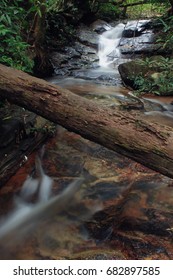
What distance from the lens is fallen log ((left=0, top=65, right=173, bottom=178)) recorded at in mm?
2592

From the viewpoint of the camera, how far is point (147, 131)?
268 centimetres

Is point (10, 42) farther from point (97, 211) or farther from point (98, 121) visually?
point (97, 211)

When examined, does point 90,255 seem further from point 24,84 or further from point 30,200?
point 24,84

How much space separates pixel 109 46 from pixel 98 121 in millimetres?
8881

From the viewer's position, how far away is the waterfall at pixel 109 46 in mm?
10188

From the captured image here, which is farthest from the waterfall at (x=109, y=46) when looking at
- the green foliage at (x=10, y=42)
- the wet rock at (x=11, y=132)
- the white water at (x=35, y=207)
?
the white water at (x=35, y=207)

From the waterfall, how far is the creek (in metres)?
5.91

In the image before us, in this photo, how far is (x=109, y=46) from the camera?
1112cm

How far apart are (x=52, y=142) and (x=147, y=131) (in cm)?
Result: 220

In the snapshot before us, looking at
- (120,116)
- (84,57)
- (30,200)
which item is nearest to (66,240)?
(30,200)

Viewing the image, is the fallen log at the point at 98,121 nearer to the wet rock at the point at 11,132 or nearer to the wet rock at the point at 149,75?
the wet rock at the point at 11,132

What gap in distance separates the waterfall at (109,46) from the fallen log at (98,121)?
6740 millimetres
